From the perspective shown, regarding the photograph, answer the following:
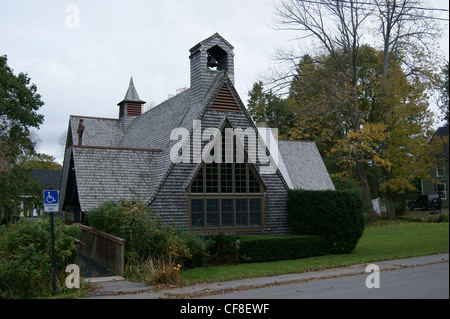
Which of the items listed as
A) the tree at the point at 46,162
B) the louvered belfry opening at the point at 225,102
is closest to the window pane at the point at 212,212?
the louvered belfry opening at the point at 225,102

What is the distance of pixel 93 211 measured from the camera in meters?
17.1

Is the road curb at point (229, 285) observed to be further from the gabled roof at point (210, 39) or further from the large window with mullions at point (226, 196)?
the gabled roof at point (210, 39)

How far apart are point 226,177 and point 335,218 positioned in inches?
201

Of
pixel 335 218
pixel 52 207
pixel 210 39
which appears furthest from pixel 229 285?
pixel 210 39

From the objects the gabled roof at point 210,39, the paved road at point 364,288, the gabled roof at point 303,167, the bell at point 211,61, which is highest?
the gabled roof at point 210,39

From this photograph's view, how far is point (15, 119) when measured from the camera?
2727 centimetres

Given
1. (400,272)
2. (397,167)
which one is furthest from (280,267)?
(397,167)

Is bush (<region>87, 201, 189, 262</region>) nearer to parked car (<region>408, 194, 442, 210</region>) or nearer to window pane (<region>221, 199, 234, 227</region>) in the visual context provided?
window pane (<region>221, 199, 234, 227</region>)

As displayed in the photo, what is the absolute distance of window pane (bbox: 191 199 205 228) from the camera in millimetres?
19312

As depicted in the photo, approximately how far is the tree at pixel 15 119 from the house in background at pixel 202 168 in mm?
5245

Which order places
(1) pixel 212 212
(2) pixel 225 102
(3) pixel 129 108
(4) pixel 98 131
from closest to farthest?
(1) pixel 212 212
(2) pixel 225 102
(4) pixel 98 131
(3) pixel 129 108

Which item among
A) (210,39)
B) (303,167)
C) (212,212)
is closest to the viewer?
(212,212)

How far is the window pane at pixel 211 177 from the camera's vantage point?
65.0ft

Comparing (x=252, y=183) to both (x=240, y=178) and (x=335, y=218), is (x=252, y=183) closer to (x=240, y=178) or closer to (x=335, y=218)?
(x=240, y=178)
